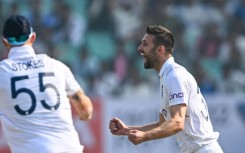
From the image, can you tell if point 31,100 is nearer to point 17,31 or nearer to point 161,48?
point 17,31

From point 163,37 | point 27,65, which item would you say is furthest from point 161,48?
point 27,65

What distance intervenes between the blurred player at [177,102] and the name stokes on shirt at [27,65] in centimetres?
77

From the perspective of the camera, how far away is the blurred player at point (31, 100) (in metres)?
6.31

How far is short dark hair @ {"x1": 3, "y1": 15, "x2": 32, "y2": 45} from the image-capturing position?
6527 millimetres

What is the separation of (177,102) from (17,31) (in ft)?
4.78

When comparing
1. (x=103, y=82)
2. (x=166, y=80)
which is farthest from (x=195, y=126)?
(x=103, y=82)

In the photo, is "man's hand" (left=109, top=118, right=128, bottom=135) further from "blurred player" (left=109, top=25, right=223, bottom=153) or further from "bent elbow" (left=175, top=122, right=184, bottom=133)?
"bent elbow" (left=175, top=122, right=184, bottom=133)

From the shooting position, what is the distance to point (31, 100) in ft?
20.7

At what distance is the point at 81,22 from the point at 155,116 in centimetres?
294

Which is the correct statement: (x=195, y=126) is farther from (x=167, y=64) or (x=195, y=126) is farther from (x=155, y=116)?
(x=155, y=116)

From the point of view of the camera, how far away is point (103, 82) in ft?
46.5

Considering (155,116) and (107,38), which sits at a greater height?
(107,38)

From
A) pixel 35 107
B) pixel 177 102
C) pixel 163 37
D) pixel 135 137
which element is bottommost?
pixel 135 137

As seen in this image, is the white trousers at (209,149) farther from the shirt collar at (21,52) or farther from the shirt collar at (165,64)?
the shirt collar at (21,52)
